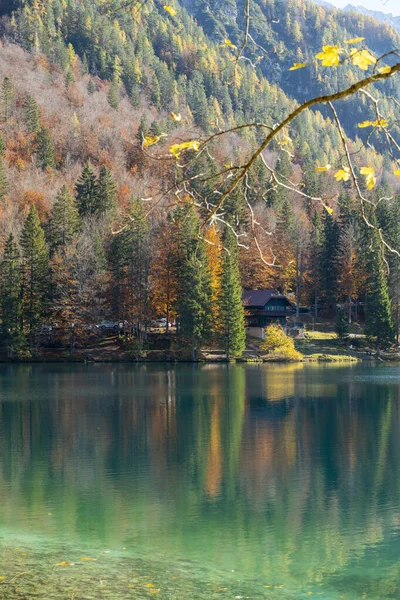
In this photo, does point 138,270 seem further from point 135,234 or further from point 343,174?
point 343,174

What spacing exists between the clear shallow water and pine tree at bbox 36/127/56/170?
62.7 meters

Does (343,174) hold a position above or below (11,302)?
below

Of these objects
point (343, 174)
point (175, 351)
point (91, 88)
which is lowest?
point (175, 351)

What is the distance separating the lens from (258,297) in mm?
71062

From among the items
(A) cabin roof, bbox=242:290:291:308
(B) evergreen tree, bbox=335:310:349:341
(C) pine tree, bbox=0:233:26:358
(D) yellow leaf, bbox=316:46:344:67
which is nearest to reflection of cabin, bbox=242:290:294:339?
(A) cabin roof, bbox=242:290:291:308

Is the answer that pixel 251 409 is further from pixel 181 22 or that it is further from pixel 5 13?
pixel 181 22

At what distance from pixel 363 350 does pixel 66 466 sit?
→ 4862 cm

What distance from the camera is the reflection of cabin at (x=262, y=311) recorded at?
69625 mm

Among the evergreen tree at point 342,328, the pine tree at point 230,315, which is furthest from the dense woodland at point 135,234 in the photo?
the evergreen tree at point 342,328

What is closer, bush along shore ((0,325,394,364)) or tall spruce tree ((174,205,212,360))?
tall spruce tree ((174,205,212,360))

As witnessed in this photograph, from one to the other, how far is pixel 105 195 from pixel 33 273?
56.6 ft

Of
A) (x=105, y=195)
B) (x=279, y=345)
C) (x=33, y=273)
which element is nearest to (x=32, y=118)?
(x=105, y=195)

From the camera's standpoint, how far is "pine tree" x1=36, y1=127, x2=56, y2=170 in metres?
95.6

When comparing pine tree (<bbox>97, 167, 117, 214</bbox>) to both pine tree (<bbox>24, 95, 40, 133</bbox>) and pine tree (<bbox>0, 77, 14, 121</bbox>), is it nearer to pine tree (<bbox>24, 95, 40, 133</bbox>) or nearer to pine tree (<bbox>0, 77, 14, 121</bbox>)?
pine tree (<bbox>24, 95, 40, 133</bbox>)
